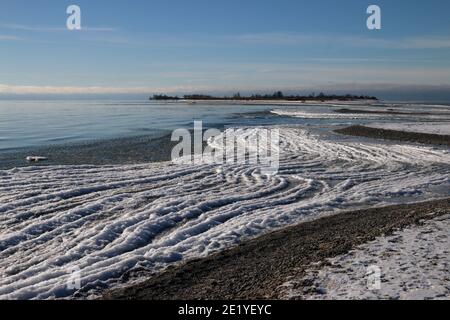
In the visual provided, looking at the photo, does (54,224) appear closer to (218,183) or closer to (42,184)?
(42,184)

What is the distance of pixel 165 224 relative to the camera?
1155 cm

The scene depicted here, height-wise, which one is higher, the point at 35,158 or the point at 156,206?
the point at 35,158

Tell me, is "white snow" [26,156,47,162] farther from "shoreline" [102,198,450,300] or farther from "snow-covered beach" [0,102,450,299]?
"shoreline" [102,198,450,300]

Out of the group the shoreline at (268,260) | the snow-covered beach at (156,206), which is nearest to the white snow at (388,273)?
the shoreline at (268,260)

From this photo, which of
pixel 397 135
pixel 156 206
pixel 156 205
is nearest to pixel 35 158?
pixel 156 205

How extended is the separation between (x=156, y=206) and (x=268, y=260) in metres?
5.11

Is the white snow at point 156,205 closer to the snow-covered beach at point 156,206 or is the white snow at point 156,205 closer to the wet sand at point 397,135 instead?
the snow-covered beach at point 156,206

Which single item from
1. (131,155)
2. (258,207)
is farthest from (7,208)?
(131,155)

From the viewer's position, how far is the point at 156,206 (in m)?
13.1

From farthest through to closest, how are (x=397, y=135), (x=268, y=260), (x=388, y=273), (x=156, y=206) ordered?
(x=397, y=135), (x=156, y=206), (x=268, y=260), (x=388, y=273)

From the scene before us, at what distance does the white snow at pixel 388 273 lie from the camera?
272 inches

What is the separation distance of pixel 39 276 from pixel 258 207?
6769mm

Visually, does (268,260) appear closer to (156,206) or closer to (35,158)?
(156,206)

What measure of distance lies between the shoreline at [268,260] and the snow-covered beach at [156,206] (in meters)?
0.45
